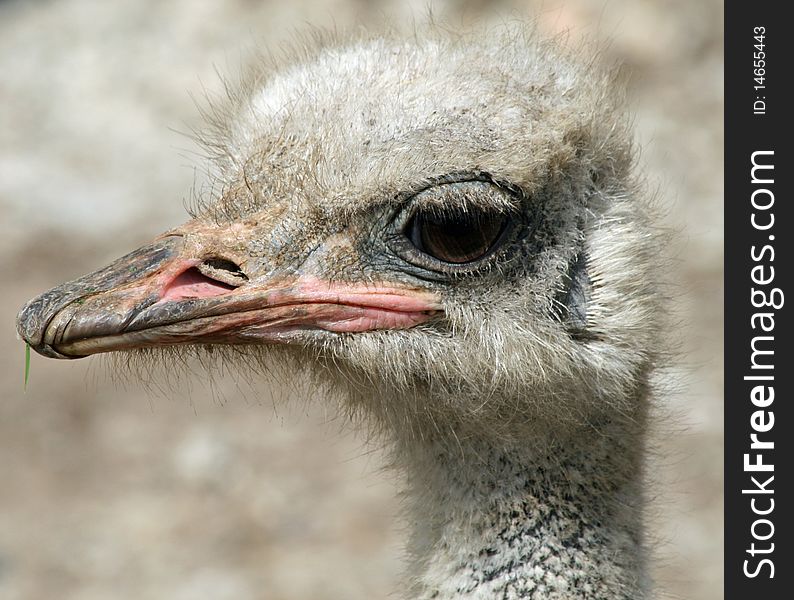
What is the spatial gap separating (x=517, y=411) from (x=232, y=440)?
14.0 ft

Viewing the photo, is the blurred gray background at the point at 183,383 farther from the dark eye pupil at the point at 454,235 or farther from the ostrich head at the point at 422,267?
the dark eye pupil at the point at 454,235

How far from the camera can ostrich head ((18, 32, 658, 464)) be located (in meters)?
2.19

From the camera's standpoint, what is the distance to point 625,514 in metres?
2.38

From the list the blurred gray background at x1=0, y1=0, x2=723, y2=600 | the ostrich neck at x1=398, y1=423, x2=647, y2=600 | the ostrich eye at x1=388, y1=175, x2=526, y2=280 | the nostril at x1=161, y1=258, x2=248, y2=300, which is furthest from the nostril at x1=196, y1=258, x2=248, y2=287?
the blurred gray background at x1=0, y1=0, x2=723, y2=600

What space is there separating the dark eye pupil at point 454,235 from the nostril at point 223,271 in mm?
349

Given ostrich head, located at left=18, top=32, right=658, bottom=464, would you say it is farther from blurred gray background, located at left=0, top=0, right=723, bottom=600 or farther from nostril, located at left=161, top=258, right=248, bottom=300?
blurred gray background, located at left=0, top=0, right=723, bottom=600

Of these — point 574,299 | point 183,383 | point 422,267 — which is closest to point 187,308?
point 422,267

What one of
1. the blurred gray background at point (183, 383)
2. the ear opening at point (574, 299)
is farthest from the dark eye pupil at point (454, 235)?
the blurred gray background at point (183, 383)

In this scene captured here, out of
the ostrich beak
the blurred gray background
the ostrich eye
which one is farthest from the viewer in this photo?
the blurred gray background

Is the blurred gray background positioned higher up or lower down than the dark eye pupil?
higher up

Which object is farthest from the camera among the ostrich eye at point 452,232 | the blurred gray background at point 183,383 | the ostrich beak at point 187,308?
the blurred gray background at point 183,383

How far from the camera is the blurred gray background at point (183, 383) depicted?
5.62 meters

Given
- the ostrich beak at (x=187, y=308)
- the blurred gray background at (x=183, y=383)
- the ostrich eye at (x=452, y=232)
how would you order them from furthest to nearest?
the blurred gray background at (x=183, y=383)
the ostrich eye at (x=452, y=232)
the ostrich beak at (x=187, y=308)

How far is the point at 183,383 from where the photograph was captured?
669 centimetres
